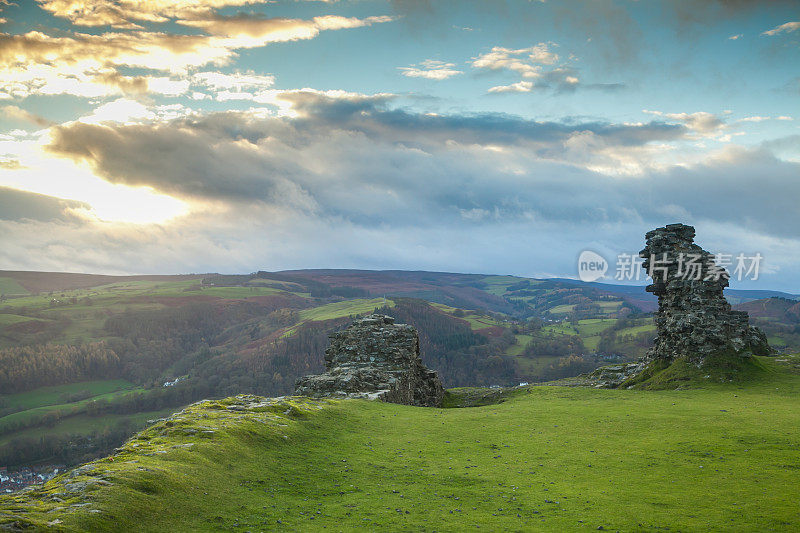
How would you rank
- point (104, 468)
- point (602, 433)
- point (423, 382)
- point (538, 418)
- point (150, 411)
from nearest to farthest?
point (104, 468) → point (602, 433) → point (538, 418) → point (423, 382) → point (150, 411)

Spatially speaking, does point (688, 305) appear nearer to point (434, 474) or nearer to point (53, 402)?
point (434, 474)

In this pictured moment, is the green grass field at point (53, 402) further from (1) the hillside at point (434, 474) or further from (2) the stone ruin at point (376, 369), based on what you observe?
(1) the hillside at point (434, 474)

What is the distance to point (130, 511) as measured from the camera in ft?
39.0

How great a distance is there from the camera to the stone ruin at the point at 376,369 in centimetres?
3778

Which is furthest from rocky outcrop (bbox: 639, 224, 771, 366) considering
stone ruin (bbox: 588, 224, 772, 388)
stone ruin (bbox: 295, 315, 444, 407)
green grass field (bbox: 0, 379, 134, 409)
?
green grass field (bbox: 0, 379, 134, 409)

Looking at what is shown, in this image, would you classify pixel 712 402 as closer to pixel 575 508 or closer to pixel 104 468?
pixel 575 508

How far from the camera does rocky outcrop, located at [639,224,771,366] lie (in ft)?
124

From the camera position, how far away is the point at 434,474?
18172mm

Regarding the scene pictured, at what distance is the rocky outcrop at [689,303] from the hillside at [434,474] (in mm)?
11325

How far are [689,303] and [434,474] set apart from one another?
3361 centimetres

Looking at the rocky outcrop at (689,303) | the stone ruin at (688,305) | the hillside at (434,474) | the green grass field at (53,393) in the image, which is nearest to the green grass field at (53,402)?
the green grass field at (53,393)

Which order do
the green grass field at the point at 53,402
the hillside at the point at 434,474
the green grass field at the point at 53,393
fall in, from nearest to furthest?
1. the hillside at the point at 434,474
2. the green grass field at the point at 53,402
3. the green grass field at the point at 53,393

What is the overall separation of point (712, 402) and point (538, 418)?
1175 centimetres

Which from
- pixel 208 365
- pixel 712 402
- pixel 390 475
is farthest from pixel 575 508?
pixel 208 365
